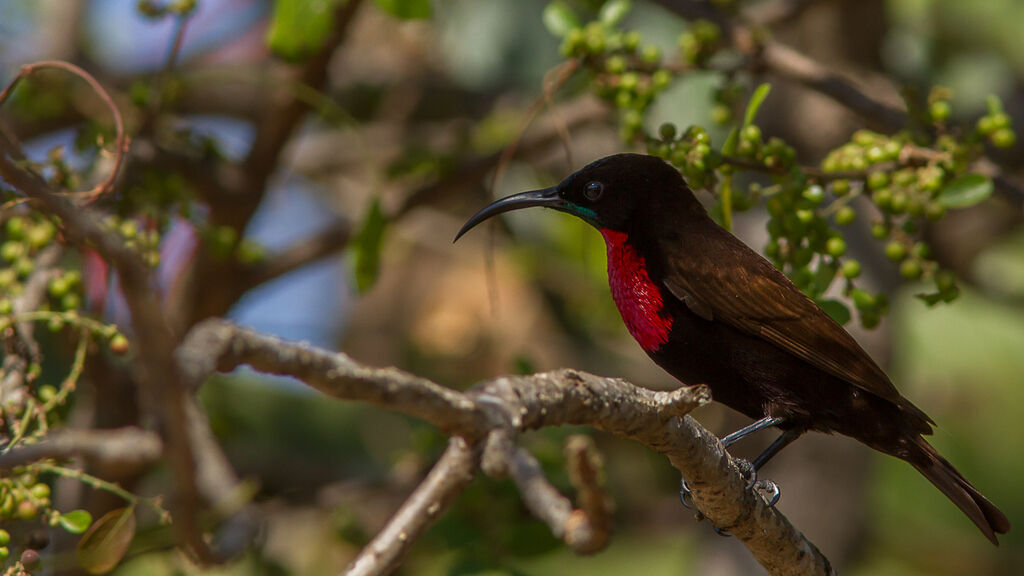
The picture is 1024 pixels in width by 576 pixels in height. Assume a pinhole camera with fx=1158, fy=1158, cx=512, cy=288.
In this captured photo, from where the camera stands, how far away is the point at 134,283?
1.38 m

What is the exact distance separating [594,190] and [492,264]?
4.80 feet

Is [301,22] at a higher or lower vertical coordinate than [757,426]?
higher

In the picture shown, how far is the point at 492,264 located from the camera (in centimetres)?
383

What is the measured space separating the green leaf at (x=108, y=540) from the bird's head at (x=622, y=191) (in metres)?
0.86

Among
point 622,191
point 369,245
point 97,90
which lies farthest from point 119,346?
point 622,191

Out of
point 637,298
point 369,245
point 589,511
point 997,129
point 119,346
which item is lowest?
point 589,511

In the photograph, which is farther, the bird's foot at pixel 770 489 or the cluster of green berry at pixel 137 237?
the cluster of green berry at pixel 137 237

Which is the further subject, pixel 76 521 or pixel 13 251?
pixel 13 251

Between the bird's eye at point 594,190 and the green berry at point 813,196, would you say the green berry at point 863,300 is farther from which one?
the bird's eye at point 594,190

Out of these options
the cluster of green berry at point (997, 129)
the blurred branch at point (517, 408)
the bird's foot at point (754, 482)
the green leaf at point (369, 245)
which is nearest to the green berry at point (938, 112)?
the cluster of green berry at point (997, 129)

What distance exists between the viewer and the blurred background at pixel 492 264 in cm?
360

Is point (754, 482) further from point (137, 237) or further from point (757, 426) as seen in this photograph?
point (137, 237)

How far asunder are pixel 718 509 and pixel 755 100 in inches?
34.1

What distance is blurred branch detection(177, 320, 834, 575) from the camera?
1359mm
